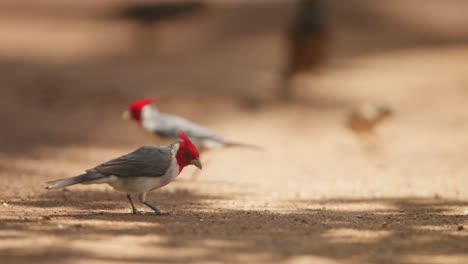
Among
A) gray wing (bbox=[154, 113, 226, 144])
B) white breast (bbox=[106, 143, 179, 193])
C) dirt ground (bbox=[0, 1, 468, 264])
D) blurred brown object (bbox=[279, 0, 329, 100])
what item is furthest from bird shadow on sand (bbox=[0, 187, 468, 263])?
blurred brown object (bbox=[279, 0, 329, 100])

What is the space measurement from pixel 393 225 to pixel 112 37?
53.7 feet

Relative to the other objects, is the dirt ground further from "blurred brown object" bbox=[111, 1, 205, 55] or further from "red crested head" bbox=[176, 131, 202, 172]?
"blurred brown object" bbox=[111, 1, 205, 55]

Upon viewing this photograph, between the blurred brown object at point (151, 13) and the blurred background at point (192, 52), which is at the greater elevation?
the blurred brown object at point (151, 13)

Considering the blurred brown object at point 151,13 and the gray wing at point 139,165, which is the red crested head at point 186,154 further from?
the blurred brown object at point 151,13

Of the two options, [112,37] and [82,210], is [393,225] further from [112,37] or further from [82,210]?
[112,37]

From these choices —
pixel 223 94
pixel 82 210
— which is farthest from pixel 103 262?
pixel 223 94

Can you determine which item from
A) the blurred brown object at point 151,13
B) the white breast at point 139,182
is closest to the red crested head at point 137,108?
the white breast at point 139,182

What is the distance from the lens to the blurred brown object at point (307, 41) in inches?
684

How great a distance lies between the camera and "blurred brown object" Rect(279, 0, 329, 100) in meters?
17.4

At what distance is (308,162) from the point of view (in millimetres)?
12906

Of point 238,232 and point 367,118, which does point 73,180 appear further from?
point 367,118

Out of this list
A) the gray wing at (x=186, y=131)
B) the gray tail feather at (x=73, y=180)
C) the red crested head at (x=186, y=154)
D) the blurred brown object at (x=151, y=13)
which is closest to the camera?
the gray tail feather at (x=73, y=180)

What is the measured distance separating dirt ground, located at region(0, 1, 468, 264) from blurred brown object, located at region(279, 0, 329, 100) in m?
0.35

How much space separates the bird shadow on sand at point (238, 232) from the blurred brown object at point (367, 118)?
5.79m
